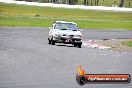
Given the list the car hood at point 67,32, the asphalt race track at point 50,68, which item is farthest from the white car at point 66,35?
the asphalt race track at point 50,68

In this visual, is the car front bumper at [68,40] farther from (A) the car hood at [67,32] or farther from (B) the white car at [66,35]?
(A) the car hood at [67,32]

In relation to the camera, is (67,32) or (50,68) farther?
(67,32)

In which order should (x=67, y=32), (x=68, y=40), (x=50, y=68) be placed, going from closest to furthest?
(x=50, y=68) < (x=68, y=40) < (x=67, y=32)

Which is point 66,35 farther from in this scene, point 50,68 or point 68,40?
point 50,68

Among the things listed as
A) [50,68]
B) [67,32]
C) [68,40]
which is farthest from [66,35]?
[50,68]

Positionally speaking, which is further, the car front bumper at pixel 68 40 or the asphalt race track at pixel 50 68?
the car front bumper at pixel 68 40

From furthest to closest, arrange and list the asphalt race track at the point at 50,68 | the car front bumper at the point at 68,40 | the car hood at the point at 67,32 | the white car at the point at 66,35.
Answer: the car hood at the point at 67,32, the car front bumper at the point at 68,40, the white car at the point at 66,35, the asphalt race track at the point at 50,68

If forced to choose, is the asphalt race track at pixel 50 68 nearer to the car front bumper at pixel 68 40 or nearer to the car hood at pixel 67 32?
the car front bumper at pixel 68 40

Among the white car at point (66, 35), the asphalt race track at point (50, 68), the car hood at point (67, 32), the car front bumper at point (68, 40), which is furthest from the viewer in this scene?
the car hood at point (67, 32)

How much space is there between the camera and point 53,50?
68.2 ft

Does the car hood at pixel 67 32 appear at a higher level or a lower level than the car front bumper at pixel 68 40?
higher

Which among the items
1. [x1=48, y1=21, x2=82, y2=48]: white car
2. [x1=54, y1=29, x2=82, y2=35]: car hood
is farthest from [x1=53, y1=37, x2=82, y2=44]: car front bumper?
[x1=54, y1=29, x2=82, y2=35]: car hood

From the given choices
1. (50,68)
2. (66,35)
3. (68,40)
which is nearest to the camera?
(50,68)

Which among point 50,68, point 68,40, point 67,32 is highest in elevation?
point 50,68
